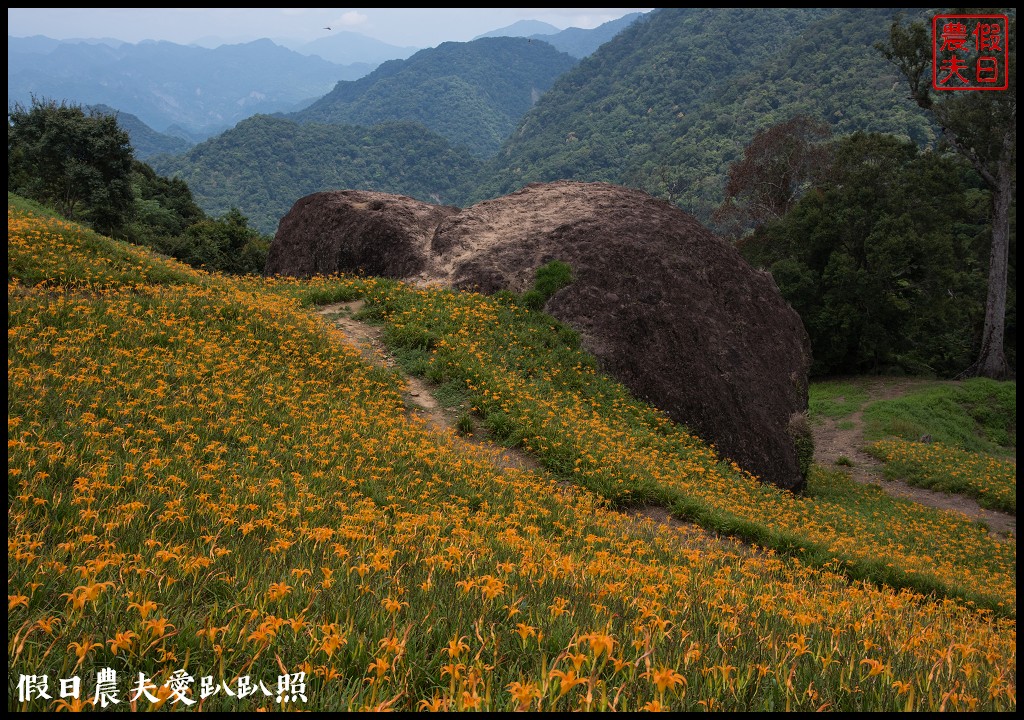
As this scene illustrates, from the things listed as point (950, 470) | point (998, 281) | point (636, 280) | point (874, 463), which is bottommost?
point (874, 463)

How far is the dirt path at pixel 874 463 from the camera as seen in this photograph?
16.8 m

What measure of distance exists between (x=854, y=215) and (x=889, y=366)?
28.8 feet

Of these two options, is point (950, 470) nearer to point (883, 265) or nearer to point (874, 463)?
point (874, 463)

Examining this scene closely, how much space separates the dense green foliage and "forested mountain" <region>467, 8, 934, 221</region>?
41133 mm

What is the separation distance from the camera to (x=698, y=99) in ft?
426

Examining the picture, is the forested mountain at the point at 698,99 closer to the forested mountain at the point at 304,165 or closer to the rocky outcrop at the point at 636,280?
the forested mountain at the point at 304,165

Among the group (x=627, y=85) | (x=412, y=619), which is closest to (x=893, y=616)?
(x=412, y=619)

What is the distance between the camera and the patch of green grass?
27.4 m

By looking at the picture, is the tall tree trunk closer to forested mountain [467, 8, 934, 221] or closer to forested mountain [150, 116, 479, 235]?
forested mountain [467, 8, 934, 221]

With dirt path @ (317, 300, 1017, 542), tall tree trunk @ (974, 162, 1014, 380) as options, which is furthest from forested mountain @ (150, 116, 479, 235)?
dirt path @ (317, 300, 1017, 542)

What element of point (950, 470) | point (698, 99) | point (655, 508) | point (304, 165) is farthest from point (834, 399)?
point (304, 165)

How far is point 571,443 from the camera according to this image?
10.5 meters

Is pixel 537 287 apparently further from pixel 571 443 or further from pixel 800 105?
pixel 800 105

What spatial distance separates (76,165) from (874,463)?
125ft
